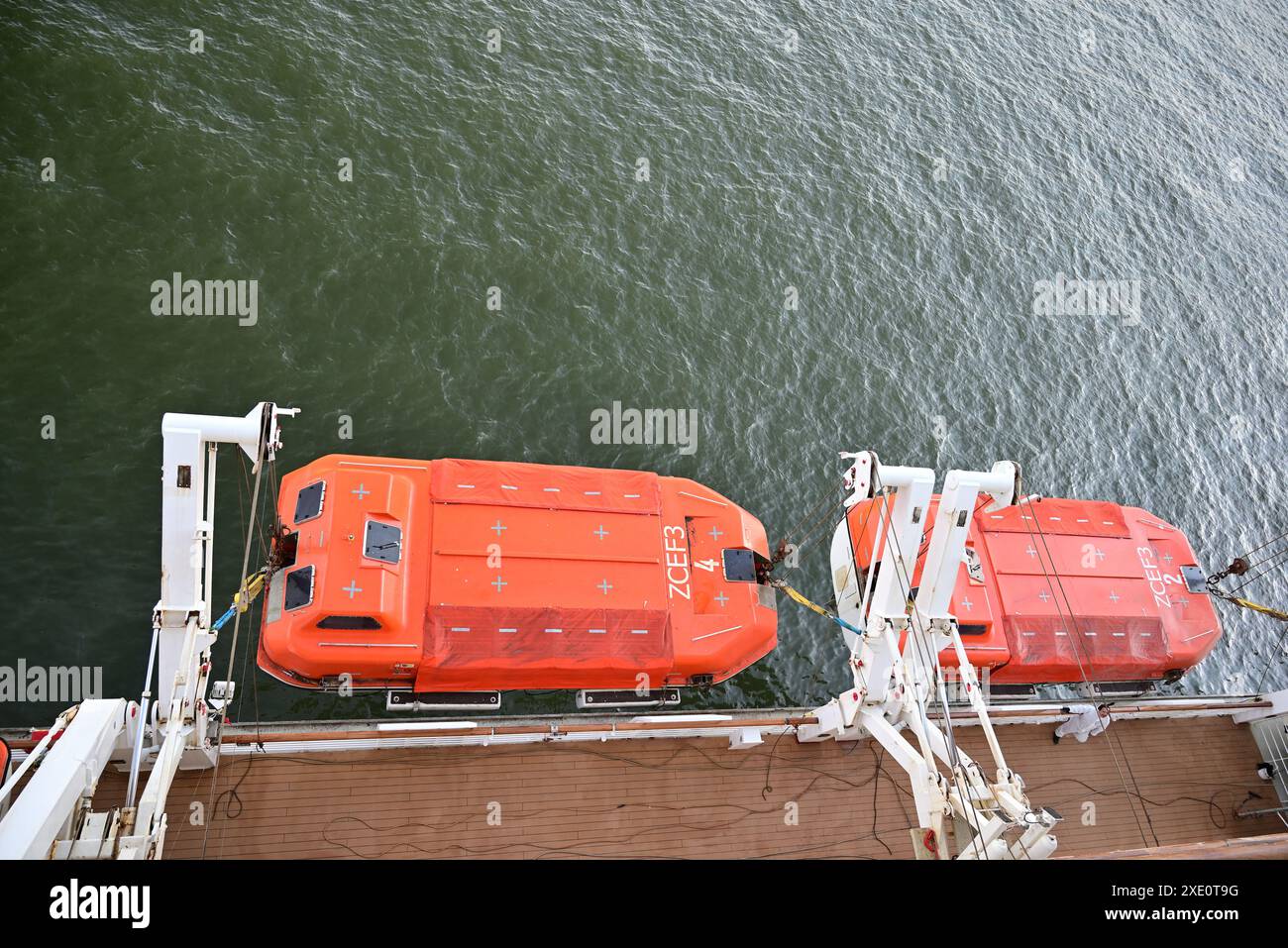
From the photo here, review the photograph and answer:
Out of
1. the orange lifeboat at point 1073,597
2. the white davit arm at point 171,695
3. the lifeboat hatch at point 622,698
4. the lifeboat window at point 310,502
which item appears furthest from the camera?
the orange lifeboat at point 1073,597

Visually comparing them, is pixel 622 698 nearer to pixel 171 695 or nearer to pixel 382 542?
pixel 382 542

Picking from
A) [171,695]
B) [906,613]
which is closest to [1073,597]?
[906,613]

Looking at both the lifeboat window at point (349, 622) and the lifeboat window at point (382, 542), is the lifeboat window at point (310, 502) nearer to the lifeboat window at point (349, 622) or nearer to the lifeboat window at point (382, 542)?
the lifeboat window at point (382, 542)

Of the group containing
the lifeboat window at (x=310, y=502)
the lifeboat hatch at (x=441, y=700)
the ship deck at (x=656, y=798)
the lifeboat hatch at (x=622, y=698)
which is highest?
the lifeboat window at (x=310, y=502)

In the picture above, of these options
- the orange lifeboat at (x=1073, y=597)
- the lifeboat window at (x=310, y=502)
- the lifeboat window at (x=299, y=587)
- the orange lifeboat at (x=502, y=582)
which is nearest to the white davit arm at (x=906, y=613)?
the orange lifeboat at (x=502, y=582)

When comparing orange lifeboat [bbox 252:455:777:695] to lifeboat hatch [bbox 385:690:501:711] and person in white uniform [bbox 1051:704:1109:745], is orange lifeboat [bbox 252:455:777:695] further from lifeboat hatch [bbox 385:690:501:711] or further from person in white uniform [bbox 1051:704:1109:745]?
person in white uniform [bbox 1051:704:1109:745]
